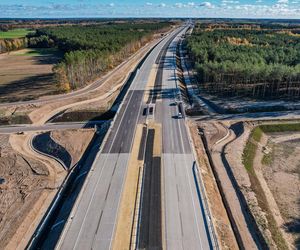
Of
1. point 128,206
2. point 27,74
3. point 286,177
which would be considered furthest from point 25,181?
point 27,74

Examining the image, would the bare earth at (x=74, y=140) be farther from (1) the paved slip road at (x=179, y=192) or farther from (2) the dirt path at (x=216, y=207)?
(2) the dirt path at (x=216, y=207)

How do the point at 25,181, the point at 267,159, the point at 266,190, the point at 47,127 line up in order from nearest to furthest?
the point at 266,190
the point at 25,181
the point at 267,159
the point at 47,127

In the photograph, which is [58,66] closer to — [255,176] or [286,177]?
[255,176]

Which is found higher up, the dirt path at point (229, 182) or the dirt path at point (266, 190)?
the dirt path at point (229, 182)

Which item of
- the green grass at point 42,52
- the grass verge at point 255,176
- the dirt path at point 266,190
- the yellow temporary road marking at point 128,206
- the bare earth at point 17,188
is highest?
the yellow temporary road marking at point 128,206

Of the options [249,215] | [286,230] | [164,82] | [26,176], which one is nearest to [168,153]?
[249,215]

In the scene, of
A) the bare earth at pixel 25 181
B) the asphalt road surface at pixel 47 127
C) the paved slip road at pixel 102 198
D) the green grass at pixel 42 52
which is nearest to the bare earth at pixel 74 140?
the bare earth at pixel 25 181

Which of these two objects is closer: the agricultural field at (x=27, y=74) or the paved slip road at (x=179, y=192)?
the paved slip road at (x=179, y=192)
